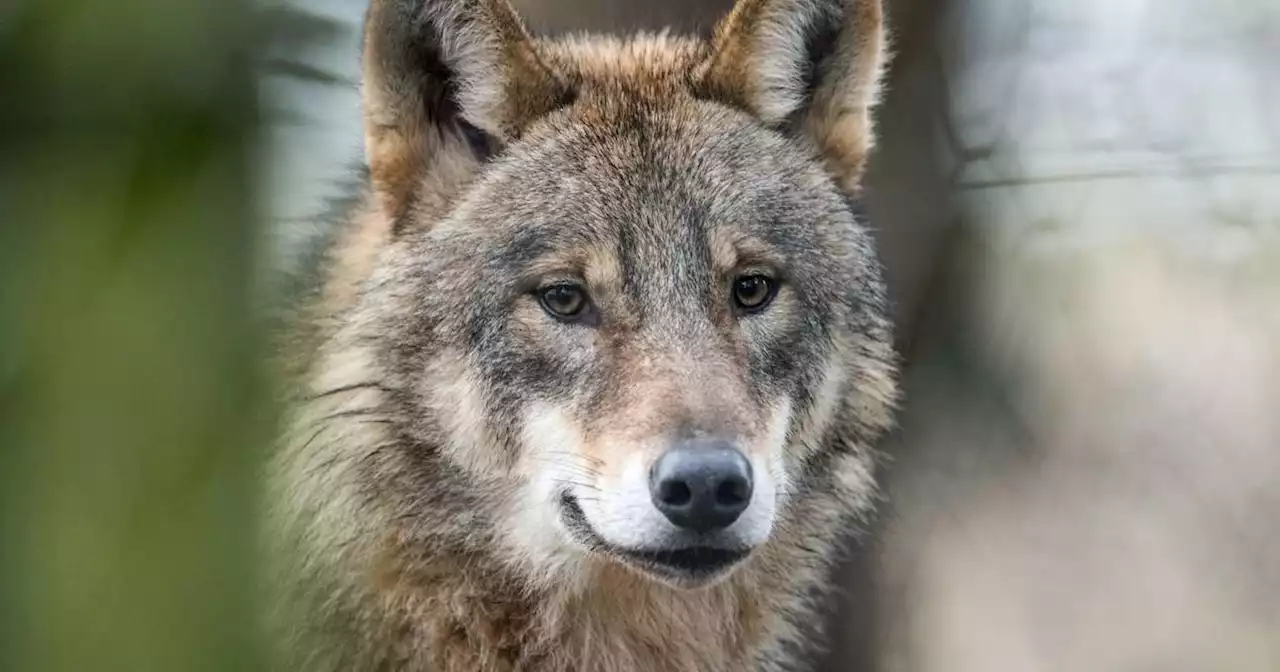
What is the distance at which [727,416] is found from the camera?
1.46 m

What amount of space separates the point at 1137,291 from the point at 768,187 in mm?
1425

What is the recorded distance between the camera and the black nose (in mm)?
1400

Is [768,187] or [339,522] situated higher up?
[768,187]

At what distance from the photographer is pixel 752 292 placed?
1681 millimetres

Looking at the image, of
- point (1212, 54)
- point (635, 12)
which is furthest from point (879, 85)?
point (1212, 54)

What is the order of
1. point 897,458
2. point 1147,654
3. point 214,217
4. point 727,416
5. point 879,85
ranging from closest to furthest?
1. point 214,217
2. point 727,416
3. point 879,85
4. point 897,458
5. point 1147,654

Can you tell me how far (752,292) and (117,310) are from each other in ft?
4.52

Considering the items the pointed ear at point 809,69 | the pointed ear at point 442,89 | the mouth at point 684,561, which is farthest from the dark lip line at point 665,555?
the pointed ear at point 809,69

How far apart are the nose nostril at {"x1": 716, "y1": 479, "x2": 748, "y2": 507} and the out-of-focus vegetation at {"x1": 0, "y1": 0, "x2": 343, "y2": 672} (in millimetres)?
1065

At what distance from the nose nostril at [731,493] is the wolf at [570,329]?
55mm

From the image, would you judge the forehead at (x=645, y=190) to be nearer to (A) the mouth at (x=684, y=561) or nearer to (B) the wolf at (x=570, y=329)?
(B) the wolf at (x=570, y=329)

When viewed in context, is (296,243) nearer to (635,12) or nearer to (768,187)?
(768,187)

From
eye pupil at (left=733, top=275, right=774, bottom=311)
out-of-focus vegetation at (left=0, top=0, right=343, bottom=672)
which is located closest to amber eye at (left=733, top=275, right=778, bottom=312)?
eye pupil at (left=733, top=275, right=774, bottom=311)

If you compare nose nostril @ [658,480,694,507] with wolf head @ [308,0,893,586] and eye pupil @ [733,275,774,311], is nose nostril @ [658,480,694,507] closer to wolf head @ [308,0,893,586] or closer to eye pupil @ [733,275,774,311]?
wolf head @ [308,0,893,586]
